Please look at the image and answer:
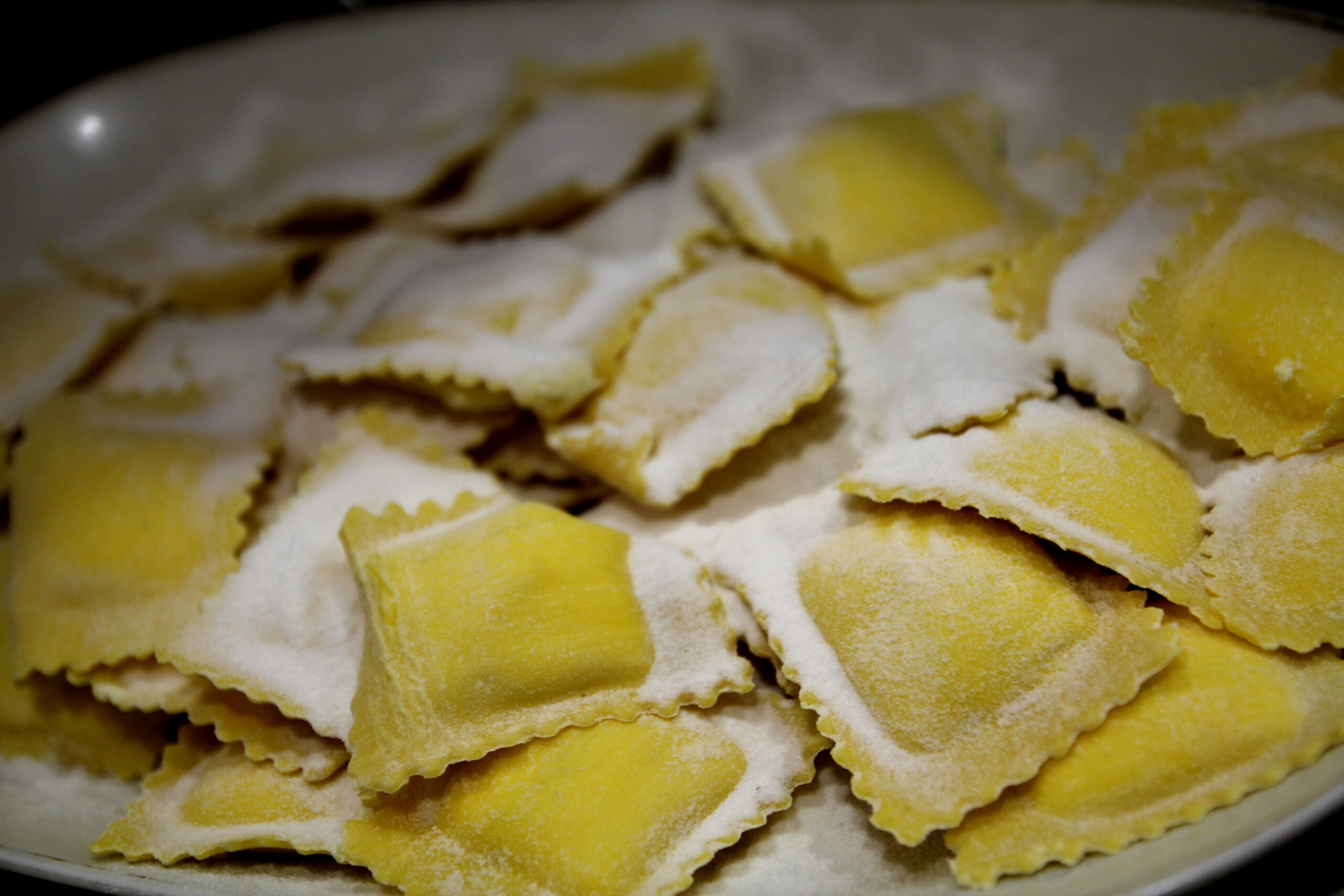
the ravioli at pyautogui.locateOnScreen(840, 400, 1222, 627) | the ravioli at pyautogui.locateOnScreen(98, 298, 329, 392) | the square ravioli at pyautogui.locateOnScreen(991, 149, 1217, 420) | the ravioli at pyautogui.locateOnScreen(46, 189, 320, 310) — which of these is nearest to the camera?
the ravioli at pyautogui.locateOnScreen(840, 400, 1222, 627)

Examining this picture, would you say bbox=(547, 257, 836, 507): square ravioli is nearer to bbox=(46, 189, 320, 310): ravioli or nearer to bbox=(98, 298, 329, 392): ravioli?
bbox=(98, 298, 329, 392): ravioli

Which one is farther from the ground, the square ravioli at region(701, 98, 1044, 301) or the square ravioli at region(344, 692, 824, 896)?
the square ravioli at region(701, 98, 1044, 301)

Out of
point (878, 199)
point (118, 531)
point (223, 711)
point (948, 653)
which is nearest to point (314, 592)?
point (223, 711)

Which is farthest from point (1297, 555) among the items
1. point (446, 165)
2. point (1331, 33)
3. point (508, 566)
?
point (446, 165)

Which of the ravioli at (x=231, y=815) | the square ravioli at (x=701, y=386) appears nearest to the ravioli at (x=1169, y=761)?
the square ravioli at (x=701, y=386)

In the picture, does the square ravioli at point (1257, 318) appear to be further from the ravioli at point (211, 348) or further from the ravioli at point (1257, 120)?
the ravioli at point (211, 348)

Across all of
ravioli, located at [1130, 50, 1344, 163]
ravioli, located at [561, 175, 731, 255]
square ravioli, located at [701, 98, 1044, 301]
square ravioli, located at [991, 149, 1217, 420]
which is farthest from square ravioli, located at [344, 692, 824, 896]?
ravioli, located at [1130, 50, 1344, 163]

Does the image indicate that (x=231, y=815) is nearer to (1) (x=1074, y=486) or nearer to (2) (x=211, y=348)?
(2) (x=211, y=348)
